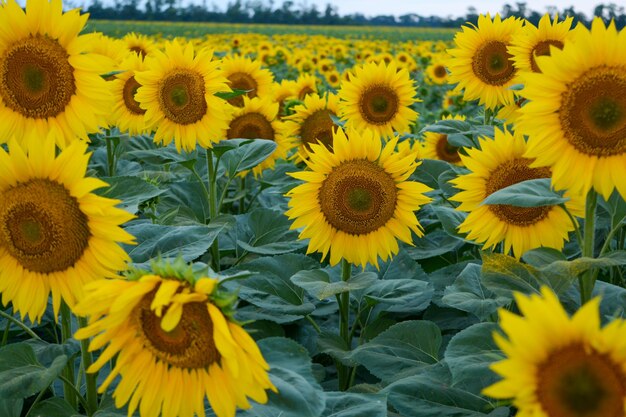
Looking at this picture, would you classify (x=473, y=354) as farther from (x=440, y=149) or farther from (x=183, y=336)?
(x=440, y=149)

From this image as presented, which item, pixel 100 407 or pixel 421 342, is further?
pixel 421 342

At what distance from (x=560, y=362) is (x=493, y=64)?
2.95 meters

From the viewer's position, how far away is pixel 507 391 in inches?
45.6

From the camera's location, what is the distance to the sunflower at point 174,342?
54.1 inches

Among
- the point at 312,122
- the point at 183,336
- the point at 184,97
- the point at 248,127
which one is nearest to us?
the point at 183,336

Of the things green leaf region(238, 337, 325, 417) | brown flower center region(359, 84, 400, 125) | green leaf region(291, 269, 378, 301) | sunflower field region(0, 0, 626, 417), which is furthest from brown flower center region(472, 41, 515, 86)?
green leaf region(238, 337, 325, 417)

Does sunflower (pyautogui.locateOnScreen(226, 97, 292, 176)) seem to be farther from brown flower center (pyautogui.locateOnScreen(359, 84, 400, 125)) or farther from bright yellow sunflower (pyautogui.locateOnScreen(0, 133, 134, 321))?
bright yellow sunflower (pyautogui.locateOnScreen(0, 133, 134, 321))

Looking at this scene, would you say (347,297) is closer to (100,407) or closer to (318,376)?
(318,376)

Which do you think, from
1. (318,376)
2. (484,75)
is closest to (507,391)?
(318,376)

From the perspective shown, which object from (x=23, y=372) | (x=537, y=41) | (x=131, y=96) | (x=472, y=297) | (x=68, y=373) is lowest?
(x=68, y=373)

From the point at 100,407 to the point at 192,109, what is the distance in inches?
62.1

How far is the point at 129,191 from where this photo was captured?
199 cm

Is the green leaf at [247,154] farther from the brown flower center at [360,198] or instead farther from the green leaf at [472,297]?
the green leaf at [472,297]

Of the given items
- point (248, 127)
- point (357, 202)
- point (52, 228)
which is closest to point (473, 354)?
point (357, 202)
